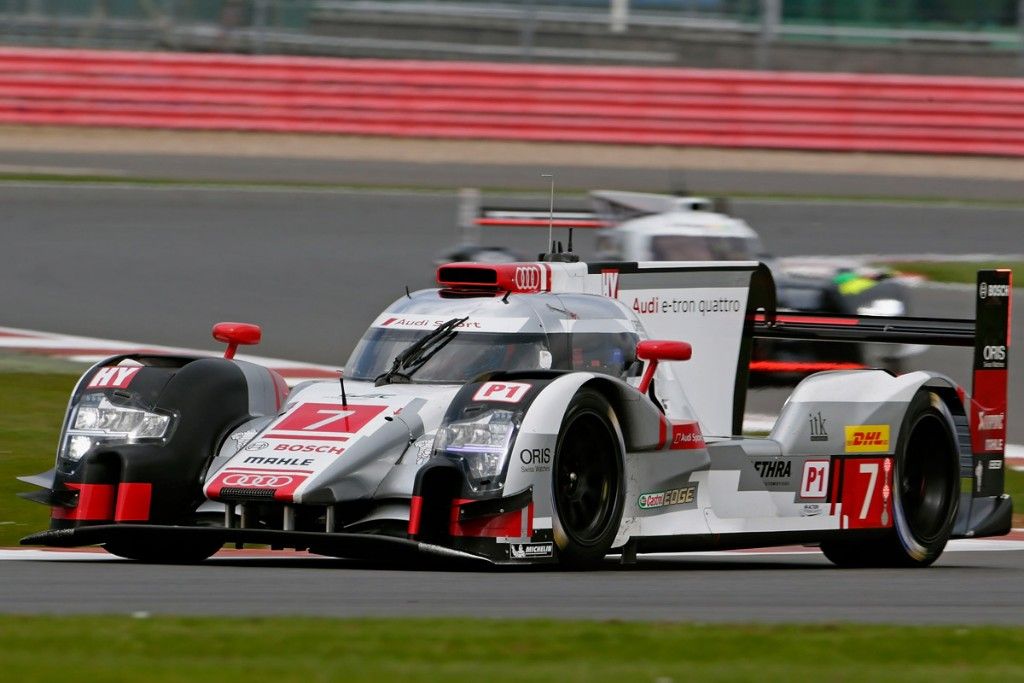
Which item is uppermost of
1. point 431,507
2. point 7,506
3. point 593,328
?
point 593,328

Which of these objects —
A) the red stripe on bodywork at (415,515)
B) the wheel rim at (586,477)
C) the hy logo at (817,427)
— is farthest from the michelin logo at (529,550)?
the hy logo at (817,427)

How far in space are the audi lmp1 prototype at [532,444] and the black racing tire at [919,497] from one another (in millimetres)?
13

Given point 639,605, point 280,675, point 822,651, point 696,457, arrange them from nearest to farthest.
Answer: point 280,675, point 822,651, point 639,605, point 696,457

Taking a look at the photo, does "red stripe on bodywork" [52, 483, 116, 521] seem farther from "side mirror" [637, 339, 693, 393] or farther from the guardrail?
the guardrail

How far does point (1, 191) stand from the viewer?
24719mm

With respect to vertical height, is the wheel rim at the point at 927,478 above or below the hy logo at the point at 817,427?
below

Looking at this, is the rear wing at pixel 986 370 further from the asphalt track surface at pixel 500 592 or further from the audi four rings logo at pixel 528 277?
the audi four rings logo at pixel 528 277

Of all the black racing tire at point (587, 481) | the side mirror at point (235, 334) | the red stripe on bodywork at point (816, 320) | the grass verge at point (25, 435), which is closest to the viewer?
the black racing tire at point (587, 481)

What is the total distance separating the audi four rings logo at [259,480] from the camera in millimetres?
8008

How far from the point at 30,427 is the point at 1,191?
476 inches

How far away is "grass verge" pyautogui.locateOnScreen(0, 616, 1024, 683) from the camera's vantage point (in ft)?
17.6

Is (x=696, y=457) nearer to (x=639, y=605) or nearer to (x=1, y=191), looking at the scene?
(x=639, y=605)

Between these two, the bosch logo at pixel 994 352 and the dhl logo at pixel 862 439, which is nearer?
the dhl logo at pixel 862 439

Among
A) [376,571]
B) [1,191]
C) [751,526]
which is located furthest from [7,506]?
[1,191]
